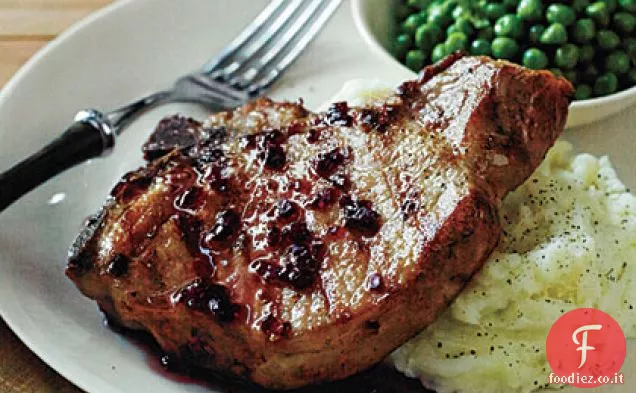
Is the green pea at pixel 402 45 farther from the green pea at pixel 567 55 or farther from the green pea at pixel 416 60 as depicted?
the green pea at pixel 567 55

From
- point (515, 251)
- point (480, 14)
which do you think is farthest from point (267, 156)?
point (480, 14)

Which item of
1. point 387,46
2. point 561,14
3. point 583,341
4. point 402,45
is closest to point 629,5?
point 561,14

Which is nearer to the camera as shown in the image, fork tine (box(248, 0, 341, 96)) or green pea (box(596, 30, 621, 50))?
green pea (box(596, 30, 621, 50))

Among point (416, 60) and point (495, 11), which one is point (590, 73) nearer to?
point (495, 11)

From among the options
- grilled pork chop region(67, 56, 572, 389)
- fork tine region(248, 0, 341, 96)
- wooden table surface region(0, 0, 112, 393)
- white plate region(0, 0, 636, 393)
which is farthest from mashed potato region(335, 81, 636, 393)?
wooden table surface region(0, 0, 112, 393)

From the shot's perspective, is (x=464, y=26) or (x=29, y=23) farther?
(x=29, y=23)

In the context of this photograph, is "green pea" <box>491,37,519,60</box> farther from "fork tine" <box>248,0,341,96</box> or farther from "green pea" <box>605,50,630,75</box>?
"fork tine" <box>248,0,341,96</box>
